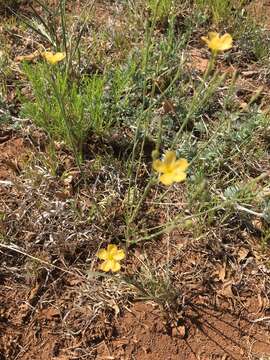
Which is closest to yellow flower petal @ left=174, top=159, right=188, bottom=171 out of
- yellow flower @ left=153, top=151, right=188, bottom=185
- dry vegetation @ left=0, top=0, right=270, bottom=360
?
yellow flower @ left=153, top=151, right=188, bottom=185

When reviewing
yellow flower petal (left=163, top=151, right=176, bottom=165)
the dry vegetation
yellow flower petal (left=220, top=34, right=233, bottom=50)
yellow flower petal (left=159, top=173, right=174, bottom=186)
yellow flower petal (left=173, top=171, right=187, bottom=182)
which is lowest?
the dry vegetation

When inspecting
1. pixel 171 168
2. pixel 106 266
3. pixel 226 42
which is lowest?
pixel 106 266

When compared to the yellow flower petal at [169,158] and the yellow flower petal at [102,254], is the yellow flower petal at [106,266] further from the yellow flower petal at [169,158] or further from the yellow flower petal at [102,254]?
the yellow flower petal at [169,158]

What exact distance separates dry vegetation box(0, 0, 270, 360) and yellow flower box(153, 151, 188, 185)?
8 centimetres

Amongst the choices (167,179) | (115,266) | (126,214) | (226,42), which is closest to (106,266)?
(115,266)

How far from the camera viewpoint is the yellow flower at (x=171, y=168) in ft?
5.14

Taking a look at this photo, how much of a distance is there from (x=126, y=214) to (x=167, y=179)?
0.56 meters

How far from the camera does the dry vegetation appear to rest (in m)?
1.88

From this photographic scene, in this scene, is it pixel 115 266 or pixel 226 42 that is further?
pixel 115 266

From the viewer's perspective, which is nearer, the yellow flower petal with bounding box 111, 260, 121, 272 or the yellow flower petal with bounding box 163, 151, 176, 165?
the yellow flower petal with bounding box 163, 151, 176, 165

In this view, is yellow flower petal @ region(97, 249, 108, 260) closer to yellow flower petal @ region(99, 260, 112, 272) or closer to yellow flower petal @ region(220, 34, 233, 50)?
yellow flower petal @ region(99, 260, 112, 272)

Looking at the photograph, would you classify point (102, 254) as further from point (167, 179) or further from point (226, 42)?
point (226, 42)

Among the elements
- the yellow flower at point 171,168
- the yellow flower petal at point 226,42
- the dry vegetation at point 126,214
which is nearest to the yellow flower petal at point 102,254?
the dry vegetation at point 126,214

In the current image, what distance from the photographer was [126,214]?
6.81ft
